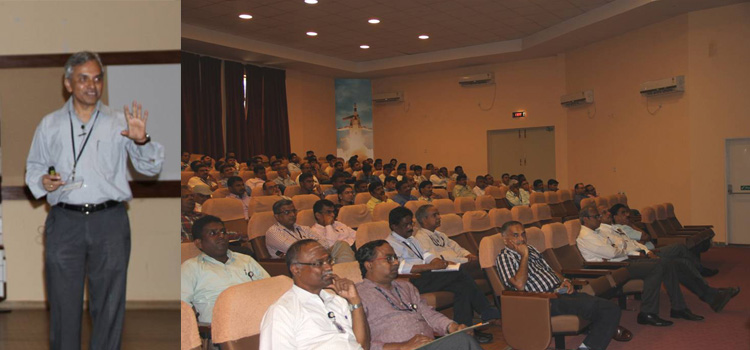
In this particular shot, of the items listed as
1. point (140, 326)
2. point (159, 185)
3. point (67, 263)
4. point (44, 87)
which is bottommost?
point (140, 326)

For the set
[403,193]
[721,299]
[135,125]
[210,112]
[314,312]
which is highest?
[210,112]

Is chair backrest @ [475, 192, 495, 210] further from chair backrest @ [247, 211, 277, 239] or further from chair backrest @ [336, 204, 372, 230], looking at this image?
chair backrest @ [247, 211, 277, 239]

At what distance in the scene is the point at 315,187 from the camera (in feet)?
29.6

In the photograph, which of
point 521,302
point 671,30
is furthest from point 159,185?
point 671,30

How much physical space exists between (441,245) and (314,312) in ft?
9.64

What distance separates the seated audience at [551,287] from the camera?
13.7 ft

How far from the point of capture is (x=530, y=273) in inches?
177

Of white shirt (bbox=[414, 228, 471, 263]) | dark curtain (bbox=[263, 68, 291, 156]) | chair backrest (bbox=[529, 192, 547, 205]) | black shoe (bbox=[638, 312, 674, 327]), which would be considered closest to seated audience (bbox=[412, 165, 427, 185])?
chair backrest (bbox=[529, 192, 547, 205])

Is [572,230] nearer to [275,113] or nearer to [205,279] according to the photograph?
[205,279]

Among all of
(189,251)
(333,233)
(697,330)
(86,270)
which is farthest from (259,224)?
(697,330)

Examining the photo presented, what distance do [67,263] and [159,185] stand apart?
1.80 meters

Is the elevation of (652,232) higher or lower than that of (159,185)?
lower

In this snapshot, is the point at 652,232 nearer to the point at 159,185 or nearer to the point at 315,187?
the point at 315,187

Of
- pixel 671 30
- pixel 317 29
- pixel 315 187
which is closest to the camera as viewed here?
pixel 315 187
